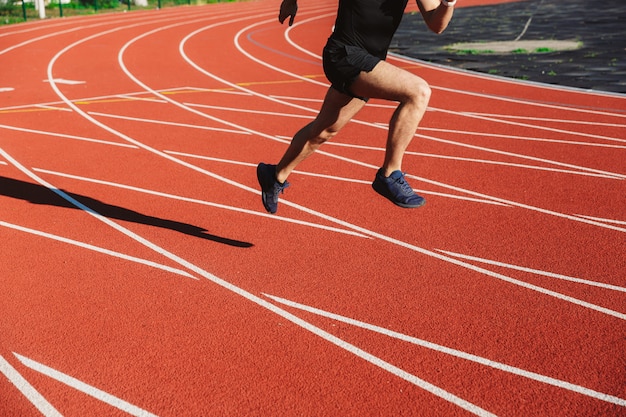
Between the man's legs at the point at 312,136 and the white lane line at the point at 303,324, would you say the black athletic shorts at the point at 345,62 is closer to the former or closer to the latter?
the man's legs at the point at 312,136

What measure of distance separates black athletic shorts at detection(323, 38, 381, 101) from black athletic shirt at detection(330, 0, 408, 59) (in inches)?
2.0

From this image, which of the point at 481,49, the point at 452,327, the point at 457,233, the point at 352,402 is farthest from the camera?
the point at 481,49

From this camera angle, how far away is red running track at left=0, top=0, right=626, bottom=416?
3242 mm

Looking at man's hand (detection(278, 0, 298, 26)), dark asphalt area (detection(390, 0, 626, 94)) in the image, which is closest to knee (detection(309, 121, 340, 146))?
man's hand (detection(278, 0, 298, 26))

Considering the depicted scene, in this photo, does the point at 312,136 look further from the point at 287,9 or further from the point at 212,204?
the point at 212,204

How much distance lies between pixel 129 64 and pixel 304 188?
25.7 ft

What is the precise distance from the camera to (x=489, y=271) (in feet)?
14.9

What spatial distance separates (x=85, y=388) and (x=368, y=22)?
234 centimetres

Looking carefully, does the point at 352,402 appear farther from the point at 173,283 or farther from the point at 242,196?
the point at 242,196

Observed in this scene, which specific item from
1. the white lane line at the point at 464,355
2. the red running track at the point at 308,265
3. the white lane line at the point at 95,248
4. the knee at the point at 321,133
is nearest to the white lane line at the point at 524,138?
the red running track at the point at 308,265

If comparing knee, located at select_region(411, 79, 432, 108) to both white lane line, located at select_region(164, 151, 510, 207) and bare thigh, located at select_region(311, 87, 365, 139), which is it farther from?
white lane line, located at select_region(164, 151, 510, 207)

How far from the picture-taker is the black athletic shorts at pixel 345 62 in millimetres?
4117

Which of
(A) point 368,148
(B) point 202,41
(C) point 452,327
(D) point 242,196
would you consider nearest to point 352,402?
(C) point 452,327

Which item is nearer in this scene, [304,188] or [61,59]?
[304,188]
